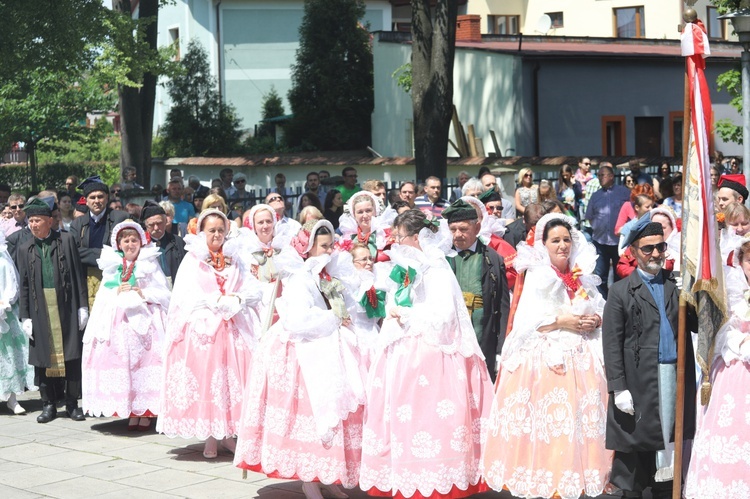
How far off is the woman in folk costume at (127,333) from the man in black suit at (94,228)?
104 cm

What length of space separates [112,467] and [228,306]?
4.57ft

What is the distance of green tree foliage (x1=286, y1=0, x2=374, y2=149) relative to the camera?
3628 centimetres

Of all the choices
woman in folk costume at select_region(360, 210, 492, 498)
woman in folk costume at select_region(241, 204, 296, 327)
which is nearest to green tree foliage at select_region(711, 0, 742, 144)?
woman in folk costume at select_region(241, 204, 296, 327)

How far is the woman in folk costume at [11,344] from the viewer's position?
10883mm

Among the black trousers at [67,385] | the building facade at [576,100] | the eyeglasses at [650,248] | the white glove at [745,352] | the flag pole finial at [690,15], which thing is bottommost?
the black trousers at [67,385]

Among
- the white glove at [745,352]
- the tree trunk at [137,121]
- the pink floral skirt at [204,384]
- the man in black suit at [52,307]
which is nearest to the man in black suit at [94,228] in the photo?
the man in black suit at [52,307]

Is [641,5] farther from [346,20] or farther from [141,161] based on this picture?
[141,161]

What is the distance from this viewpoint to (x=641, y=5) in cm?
4331

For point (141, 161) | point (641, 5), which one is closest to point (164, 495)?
point (141, 161)

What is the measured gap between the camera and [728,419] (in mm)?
6234

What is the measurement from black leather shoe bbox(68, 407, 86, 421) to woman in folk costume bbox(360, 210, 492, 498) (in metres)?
4.33

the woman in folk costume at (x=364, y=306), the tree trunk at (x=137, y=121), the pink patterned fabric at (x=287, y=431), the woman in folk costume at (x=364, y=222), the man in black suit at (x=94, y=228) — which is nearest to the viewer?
the pink patterned fabric at (x=287, y=431)

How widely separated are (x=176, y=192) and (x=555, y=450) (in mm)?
9259

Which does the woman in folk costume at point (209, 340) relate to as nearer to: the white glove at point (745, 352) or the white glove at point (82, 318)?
the white glove at point (82, 318)
